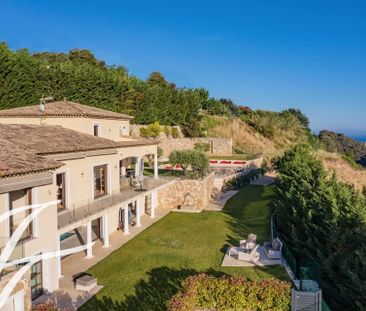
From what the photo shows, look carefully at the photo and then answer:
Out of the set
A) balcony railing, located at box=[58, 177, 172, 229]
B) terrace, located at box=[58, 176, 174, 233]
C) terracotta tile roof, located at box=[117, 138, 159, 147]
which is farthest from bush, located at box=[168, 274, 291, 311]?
terracotta tile roof, located at box=[117, 138, 159, 147]

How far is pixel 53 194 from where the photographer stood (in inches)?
624

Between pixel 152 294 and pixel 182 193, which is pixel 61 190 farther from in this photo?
pixel 182 193

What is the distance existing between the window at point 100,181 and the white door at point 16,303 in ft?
33.6

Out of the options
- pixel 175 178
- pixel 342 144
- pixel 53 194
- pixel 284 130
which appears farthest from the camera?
pixel 342 144

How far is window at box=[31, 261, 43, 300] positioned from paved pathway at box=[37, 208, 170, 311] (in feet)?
0.91

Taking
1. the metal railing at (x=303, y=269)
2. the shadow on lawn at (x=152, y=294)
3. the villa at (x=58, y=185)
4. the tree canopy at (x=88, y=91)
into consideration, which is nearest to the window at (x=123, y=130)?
the villa at (x=58, y=185)

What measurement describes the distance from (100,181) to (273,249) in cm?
1123

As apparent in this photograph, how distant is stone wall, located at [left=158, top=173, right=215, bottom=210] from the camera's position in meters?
32.6

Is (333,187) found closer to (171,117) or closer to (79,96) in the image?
(79,96)

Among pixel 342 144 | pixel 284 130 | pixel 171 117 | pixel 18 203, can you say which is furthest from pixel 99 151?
pixel 342 144

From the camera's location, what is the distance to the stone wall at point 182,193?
32594 millimetres

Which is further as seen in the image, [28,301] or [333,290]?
[333,290]

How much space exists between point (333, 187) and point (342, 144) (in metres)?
121

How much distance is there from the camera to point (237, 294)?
14.5 metres
